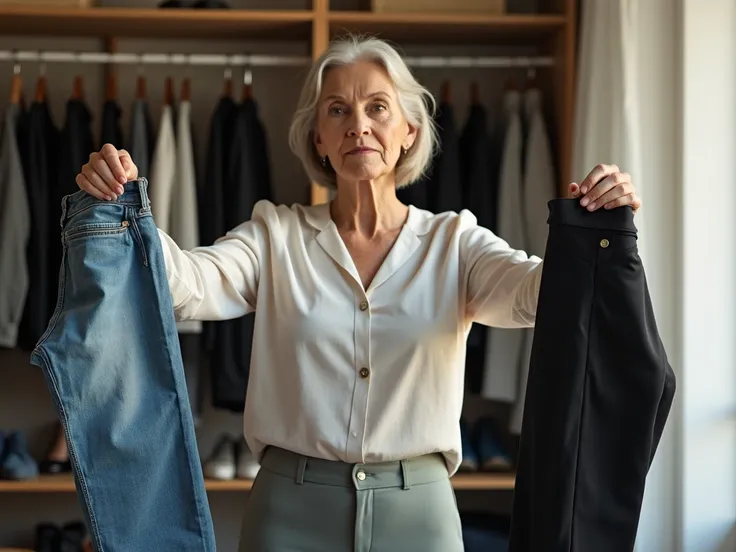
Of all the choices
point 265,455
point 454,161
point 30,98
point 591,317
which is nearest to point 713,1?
point 454,161

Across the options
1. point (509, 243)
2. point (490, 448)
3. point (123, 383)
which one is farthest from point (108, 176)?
point (490, 448)

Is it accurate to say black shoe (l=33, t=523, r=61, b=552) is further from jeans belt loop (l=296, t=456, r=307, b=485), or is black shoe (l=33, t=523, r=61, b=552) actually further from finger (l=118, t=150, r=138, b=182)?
finger (l=118, t=150, r=138, b=182)

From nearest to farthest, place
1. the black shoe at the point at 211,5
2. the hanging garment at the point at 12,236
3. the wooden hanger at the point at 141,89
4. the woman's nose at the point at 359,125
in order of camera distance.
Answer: the woman's nose at the point at 359,125 → the hanging garment at the point at 12,236 → the black shoe at the point at 211,5 → the wooden hanger at the point at 141,89

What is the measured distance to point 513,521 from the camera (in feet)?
5.01

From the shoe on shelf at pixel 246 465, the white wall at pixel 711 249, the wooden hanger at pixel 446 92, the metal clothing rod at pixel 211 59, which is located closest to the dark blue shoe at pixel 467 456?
the shoe on shelf at pixel 246 465

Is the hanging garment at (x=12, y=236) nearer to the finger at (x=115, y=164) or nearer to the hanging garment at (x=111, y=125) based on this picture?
the hanging garment at (x=111, y=125)

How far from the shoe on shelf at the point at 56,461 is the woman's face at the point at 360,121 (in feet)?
6.49

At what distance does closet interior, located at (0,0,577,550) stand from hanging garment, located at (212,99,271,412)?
54mm

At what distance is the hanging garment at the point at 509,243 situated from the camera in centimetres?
336

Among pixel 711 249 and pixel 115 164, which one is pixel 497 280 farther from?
pixel 711 249

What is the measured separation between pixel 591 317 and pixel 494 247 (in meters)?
0.38

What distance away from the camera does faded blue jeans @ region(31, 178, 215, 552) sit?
1529mm

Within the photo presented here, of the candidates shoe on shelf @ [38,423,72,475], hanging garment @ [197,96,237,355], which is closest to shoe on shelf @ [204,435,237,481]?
hanging garment @ [197,96,237,355]

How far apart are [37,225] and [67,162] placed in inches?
9.3
